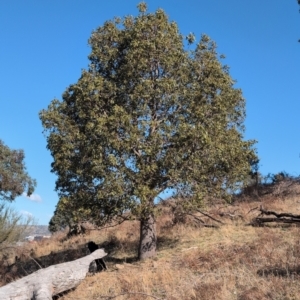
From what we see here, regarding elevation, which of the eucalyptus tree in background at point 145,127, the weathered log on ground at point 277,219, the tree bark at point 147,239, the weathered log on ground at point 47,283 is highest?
the eucalyptus tree in background at point 145,127

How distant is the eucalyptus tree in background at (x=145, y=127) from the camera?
1332cm

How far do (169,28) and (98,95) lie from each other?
3.51 m

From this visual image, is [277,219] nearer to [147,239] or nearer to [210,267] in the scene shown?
[147,239]

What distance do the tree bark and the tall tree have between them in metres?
20.7

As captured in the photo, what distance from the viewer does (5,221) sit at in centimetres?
2200

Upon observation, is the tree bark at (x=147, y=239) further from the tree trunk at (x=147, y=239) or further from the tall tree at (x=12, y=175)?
the tall tree at (x=12, y=175)

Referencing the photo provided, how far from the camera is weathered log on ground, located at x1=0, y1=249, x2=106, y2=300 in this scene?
11408 mm

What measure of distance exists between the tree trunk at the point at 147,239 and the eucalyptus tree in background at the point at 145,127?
3cm

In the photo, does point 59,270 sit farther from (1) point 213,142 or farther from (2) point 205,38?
(2) point 205,38

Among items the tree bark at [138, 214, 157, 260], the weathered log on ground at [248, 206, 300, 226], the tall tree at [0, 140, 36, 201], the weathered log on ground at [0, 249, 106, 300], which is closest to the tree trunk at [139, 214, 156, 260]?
the tree bark at [138, 214, 157, 260]

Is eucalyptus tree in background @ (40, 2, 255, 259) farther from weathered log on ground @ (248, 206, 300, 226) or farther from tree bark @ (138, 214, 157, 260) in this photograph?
weathered log on ground @ (248, 206, 300, 226)

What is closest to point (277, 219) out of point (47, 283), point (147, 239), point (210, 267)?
point (147, 239)

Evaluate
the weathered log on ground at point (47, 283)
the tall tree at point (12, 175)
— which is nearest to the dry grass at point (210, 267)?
the weathered log on ground at point (47, 283)

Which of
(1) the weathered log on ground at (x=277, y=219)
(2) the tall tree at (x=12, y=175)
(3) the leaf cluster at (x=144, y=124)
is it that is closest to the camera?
(3) the leaf cluster at (x=144, y=124)
